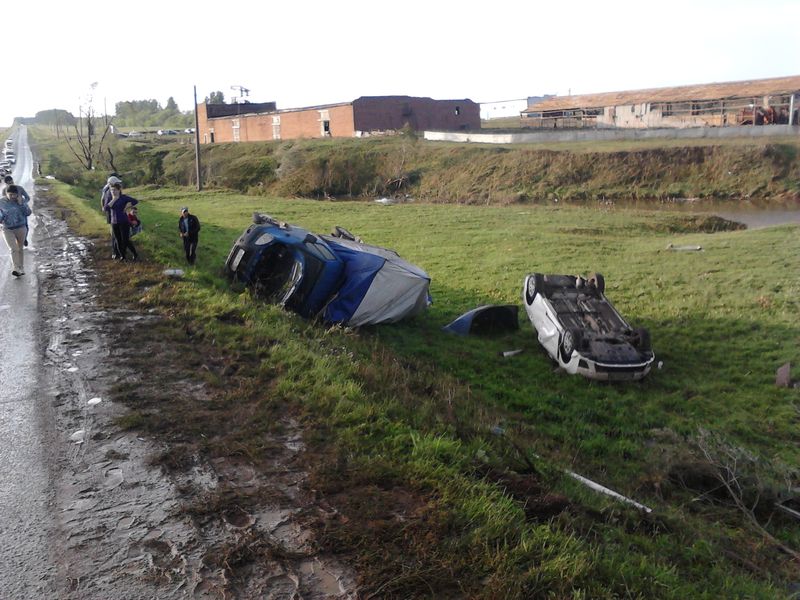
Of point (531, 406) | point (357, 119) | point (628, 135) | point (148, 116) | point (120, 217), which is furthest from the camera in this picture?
point (148, 116)

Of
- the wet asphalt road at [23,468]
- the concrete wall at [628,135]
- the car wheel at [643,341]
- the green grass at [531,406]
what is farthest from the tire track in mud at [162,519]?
the concrete wall at [628,135]

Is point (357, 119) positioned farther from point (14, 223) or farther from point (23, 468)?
point (23, 468)

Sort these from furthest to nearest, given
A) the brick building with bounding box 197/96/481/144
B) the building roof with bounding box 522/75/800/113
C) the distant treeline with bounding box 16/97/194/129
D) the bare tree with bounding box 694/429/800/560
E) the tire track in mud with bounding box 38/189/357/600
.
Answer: the distant treeline with bounding box 16/97/194/129, the brick building with bounding box 197/96/481/144, the building roof with bounding box 522/75/800/113, the bare tree with bounding box 694/429/800/560, the tire track in mud with bounding box 38/189/357/600

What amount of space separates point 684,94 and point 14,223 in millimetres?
64079

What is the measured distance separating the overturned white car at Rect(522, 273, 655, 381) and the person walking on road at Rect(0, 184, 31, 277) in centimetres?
894

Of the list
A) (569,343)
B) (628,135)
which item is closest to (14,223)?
(569,343)

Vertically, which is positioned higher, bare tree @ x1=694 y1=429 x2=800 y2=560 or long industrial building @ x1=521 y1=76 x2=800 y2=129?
long industrial building @ x1=521 y1=76 x2=800 y2=129

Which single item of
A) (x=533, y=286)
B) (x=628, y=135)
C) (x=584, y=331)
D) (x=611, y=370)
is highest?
(x=628, y=135)

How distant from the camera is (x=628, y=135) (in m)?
52.9

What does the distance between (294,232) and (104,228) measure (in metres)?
6.86

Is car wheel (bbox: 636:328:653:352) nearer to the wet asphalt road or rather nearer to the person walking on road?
the wet asphalt road

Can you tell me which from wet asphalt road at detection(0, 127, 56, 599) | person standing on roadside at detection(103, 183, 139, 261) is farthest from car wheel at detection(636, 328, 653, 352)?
person standing on roadside at detection(103, 183, 139, 261)

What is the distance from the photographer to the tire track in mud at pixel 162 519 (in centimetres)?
359

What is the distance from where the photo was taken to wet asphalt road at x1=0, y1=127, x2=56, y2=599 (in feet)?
12.0
